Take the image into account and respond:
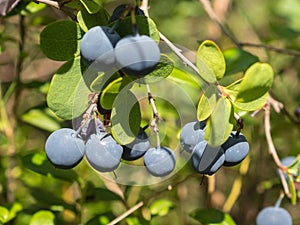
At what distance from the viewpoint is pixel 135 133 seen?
3.43 ft

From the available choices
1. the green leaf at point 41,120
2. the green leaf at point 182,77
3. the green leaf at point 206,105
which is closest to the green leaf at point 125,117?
the green leaf at point 206,105

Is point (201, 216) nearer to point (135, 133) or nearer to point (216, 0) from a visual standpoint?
point (135, 133)

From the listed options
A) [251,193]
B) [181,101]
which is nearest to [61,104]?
[181,101]

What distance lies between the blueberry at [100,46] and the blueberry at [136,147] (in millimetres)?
177

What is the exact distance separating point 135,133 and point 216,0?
64.0 inches

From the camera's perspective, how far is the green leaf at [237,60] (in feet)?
5.46

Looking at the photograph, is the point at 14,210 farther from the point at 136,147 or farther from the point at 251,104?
the point at 251,104

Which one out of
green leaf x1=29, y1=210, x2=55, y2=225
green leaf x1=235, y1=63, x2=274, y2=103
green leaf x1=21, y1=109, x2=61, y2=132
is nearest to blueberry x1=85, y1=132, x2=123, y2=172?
green leaf x1=235, y1=63, x2=274, y2=103

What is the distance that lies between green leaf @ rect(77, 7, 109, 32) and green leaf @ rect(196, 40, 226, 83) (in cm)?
18

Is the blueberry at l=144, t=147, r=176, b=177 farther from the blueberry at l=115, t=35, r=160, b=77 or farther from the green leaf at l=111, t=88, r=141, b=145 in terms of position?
the blueberry at l=115, t=35, r=160, b=77

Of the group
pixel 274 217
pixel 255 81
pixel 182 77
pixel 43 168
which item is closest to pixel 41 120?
pixel 43 168

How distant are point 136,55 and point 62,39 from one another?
0.23 metres

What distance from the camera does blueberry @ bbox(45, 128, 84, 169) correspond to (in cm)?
107

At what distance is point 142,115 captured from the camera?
1920mm
